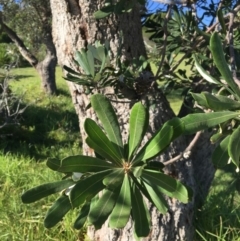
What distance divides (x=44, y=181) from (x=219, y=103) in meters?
3.26

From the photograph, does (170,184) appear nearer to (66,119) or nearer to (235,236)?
(235,236)

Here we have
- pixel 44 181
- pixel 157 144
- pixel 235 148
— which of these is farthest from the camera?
pixel 44 181

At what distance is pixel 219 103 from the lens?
727 millimetres

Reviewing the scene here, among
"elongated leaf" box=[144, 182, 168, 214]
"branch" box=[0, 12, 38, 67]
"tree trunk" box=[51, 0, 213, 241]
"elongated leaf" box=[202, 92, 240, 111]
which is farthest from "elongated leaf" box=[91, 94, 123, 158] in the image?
"branch" box=[0, 12, 38, 67]

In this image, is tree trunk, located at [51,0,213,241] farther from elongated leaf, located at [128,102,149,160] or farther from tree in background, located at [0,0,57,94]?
tree in background, located at [0,0,57,94]

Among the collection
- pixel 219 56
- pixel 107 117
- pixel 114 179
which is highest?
pixel 219 56

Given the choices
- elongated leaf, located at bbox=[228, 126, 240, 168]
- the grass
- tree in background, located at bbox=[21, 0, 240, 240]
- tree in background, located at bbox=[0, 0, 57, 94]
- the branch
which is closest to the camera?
elongated leaf, located at bbox=[228, 126, 240, 168]

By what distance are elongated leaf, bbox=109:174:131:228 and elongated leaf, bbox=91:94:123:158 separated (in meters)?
0.08

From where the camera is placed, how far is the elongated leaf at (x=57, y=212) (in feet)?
3.09

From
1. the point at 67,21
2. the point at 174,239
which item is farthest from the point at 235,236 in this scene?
the point at 67,21

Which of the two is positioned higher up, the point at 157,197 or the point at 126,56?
the point at 126,56

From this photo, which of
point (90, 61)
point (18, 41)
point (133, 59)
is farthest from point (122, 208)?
point (18, 41)

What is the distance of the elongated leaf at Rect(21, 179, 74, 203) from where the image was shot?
939 millimetres

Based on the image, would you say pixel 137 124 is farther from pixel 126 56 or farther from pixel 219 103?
pixel 126 56
